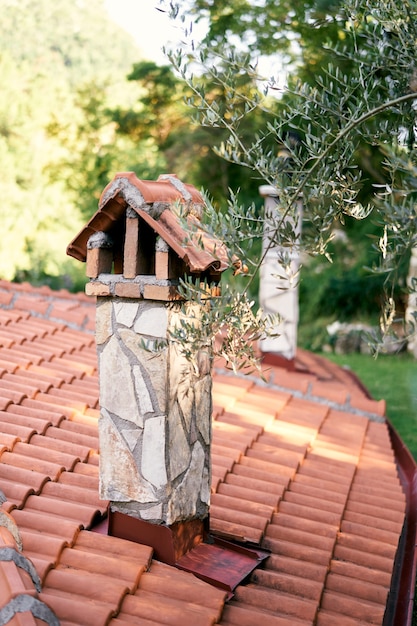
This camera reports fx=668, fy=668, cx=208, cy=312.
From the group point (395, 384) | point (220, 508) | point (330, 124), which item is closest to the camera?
point (330, 124)

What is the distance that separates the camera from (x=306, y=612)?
2.93 m

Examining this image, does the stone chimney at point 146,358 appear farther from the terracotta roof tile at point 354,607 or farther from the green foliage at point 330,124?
the terracotta roof tile at point 354,607

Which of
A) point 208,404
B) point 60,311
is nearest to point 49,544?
point 208,404

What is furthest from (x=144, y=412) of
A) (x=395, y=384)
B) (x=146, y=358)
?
(x=395, y=384)

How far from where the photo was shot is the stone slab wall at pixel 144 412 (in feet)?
9.53

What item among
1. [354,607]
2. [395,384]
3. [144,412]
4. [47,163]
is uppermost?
[47,163]

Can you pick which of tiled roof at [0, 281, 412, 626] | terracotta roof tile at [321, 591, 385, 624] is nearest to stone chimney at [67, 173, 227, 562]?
tiled roof at [0, 281, 412, 626]

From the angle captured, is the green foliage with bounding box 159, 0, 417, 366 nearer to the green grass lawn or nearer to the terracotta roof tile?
the terracotta roof tile

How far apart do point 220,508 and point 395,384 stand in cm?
900

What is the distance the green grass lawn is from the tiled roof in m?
2.88

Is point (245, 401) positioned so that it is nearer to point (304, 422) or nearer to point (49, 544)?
point (304, 422)

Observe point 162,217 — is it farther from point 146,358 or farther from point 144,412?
point 144,412

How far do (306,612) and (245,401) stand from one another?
2.78 metres

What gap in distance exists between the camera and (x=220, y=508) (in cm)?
371
